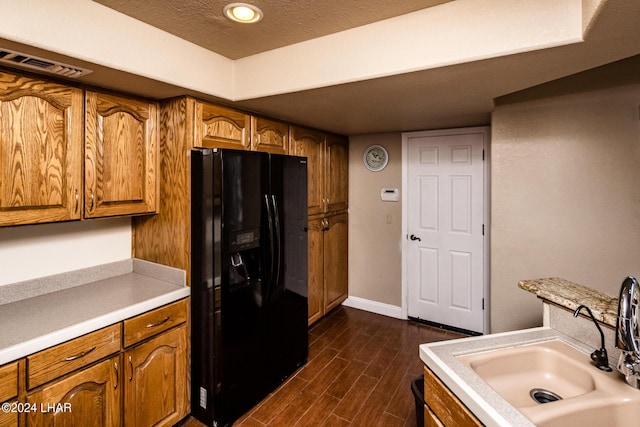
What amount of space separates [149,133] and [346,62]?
4.47ft

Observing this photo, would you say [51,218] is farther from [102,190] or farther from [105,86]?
[105,86]

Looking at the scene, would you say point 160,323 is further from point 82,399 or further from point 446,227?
point 446,227

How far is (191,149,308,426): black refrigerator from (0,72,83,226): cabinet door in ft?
2.04

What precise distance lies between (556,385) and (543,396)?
95mm

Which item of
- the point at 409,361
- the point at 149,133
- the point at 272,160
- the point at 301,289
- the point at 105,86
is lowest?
the point at 409,361

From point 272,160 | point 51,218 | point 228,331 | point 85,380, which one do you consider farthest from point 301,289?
point 51,218

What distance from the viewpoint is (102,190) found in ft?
6.27

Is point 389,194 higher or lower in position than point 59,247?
higher

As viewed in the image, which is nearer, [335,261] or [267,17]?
[267,17]

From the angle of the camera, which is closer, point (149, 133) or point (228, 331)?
point (228, 331)

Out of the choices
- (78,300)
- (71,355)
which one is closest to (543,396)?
(71,355)

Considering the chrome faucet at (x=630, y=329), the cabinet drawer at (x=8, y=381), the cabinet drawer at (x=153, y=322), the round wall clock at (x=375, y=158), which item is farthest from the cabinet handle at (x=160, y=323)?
the round wall clock at (x=375, y=158)

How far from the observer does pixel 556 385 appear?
4.08 feet

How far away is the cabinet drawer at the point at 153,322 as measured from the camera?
174cm
